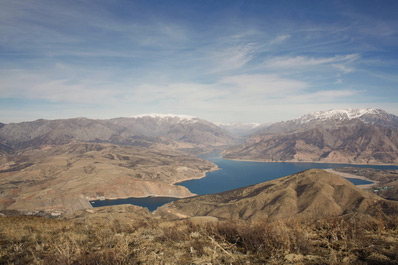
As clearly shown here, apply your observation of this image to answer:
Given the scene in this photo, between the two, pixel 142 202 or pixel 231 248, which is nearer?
pixel 231 248

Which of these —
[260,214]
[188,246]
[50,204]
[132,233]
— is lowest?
[50,204]

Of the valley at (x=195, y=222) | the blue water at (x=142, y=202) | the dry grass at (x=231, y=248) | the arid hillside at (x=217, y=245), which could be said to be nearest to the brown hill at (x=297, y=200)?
the valley at (x=195, y=222)

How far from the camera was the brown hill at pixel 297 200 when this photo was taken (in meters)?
Result: 66.6

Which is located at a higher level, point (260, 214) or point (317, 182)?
point (317, 182)

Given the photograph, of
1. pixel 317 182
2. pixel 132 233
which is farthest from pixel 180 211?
pixel 132 233

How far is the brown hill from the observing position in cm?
6656

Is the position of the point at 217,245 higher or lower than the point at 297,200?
higher

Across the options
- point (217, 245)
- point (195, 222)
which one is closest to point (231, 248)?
point (217, 245)

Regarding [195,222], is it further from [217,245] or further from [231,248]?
[217,245]

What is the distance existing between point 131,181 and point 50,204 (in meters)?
52.4

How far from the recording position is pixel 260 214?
226ft

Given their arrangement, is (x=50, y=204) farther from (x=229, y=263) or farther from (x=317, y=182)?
(x=229, y=263)

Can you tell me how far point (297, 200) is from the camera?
74.2m

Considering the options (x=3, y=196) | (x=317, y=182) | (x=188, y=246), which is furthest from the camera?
(x=3, y=196)
